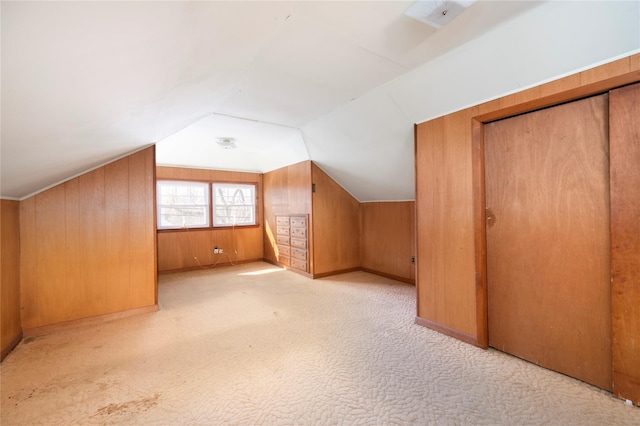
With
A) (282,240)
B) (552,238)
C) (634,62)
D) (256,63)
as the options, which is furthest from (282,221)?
(634,62)

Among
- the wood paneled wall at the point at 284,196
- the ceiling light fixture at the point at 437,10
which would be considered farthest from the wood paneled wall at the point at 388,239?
the ceiling light fixture at the point at 437,10

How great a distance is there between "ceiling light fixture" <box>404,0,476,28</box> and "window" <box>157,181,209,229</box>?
4.78 m

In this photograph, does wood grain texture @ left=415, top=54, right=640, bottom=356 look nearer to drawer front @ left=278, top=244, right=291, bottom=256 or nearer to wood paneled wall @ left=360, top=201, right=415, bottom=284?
wood paneled wall @ left=360, top=201, right=415, bottom=284

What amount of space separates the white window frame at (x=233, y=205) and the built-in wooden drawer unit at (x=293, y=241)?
88 cm

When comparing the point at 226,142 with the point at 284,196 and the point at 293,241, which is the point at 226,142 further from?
the point at 293,241

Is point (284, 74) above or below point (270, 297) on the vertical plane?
above

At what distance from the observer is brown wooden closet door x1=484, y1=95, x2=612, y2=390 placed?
1.65 meters

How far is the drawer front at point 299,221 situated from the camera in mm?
4422

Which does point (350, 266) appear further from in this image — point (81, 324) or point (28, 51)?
point (28, 51)

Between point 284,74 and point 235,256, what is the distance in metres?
4.23

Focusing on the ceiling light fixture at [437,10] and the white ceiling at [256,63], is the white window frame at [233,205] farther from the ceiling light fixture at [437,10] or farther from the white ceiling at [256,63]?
the ceiling light fixture at [437,10]

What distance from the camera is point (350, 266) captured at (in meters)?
4.71

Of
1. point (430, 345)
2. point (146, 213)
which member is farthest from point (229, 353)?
point (146, 213)

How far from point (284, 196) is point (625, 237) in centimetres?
434
